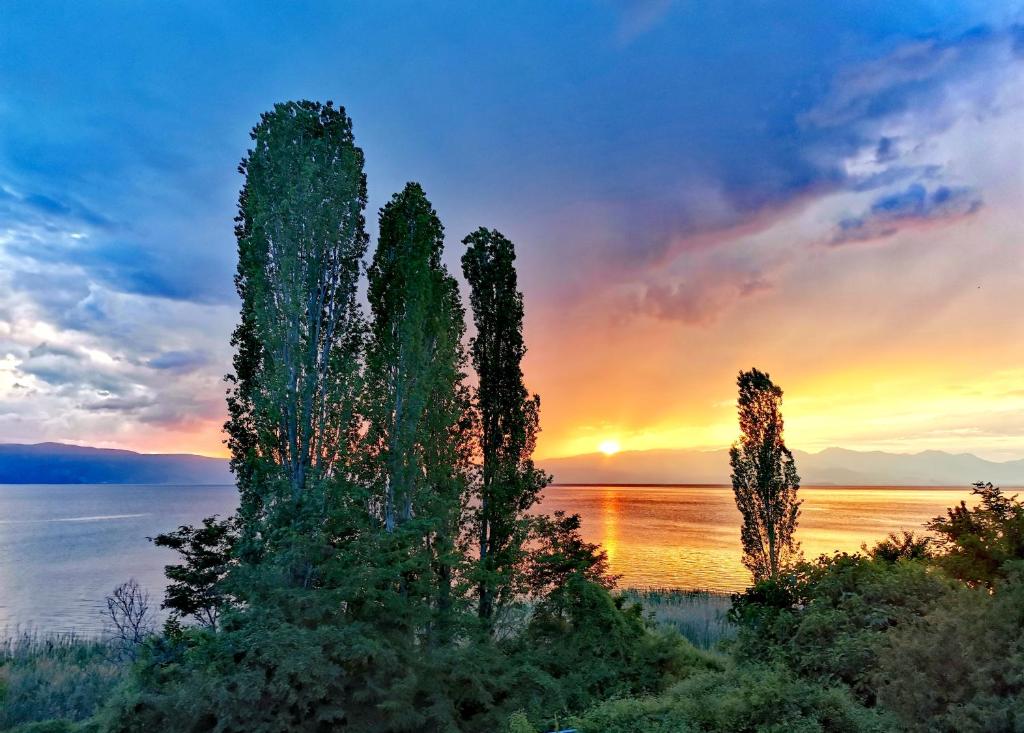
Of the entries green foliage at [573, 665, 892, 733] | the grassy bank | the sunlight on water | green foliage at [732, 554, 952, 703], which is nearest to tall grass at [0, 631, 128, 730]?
the grassy bank

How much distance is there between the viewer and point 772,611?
390 inches

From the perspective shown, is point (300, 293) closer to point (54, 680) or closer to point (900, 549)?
point (54, 680)

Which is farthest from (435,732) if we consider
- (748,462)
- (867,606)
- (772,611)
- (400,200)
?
(748,462)

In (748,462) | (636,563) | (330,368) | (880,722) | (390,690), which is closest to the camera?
(880,722)

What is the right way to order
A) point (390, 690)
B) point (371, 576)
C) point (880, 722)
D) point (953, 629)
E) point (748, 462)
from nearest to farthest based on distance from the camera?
point (953, 629) → point (880, 722) → point (390, 690) → point (371, 576) → point (748, 462)

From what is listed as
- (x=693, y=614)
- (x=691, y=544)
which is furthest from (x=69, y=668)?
(x=691, y=544)

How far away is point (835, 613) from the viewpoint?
8680 mm

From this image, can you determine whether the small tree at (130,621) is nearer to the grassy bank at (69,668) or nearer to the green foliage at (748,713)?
the grassy bank at (69,668)

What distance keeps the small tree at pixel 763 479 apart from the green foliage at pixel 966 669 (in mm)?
16061

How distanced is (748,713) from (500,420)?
Answer: 352 inches

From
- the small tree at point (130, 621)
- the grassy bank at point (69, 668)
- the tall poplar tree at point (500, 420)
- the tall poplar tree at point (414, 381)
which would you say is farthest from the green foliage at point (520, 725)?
the grassy bank at point (69, 668)

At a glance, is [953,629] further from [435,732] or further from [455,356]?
[455,356]

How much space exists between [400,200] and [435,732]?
37.0 ft

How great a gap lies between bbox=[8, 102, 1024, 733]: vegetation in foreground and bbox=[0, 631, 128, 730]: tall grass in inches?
4.3
